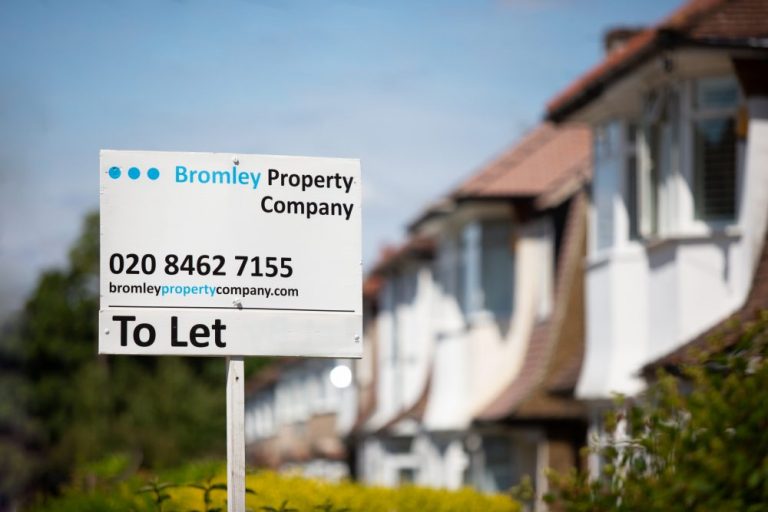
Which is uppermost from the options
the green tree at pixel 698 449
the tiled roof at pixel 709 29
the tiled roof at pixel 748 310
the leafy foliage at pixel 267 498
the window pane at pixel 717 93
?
the tiled roof at pixel 709 29

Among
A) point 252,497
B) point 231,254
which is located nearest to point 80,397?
point 252,497

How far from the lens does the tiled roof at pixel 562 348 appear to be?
95.8 ft

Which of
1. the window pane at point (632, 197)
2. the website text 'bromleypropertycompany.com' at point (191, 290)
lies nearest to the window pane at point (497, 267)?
the window pane at point (632, 197)

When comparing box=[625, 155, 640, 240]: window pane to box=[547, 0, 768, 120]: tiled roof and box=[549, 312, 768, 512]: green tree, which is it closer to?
box=[547, 0, 768, 120]: tiled roof

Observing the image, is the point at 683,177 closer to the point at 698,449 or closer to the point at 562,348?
the point at 562,348

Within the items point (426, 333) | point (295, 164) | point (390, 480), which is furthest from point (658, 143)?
point (390, 480)

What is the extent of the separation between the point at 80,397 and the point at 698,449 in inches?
2426

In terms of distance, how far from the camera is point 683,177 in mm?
21312

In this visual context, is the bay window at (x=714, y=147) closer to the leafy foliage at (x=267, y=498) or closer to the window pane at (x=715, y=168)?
the window pane at (x=715, y=168)

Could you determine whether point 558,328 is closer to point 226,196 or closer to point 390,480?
point 390,480

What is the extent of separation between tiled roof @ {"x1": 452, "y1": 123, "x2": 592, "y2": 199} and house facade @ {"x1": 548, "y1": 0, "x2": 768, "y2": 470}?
861 cm

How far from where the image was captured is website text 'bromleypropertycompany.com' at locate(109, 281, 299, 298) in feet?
28.9

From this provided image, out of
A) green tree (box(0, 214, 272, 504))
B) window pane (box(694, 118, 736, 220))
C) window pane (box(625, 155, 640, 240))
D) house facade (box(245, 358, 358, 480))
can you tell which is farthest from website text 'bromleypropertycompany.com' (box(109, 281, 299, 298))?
green tree (box(0, 214, 272, 504))

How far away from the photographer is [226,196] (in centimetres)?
901
